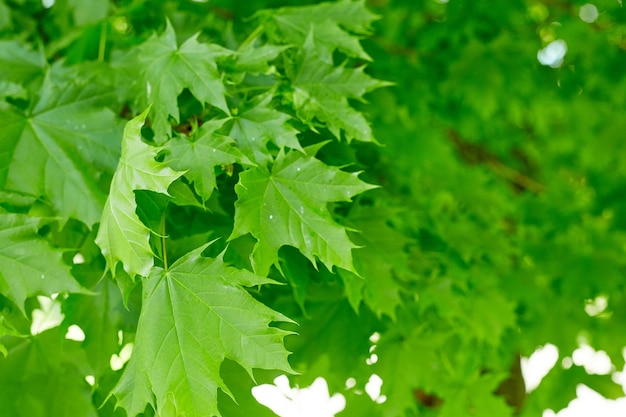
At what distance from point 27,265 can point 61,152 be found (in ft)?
0.93

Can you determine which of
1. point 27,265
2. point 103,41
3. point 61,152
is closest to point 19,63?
point 103,41

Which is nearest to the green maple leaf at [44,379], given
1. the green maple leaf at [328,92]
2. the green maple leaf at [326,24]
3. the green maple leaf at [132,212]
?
the green maple leaf at [132,212]

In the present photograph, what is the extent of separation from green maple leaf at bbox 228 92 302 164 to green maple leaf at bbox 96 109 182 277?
0.19m

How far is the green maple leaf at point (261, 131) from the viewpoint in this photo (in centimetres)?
104

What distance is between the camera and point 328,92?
3.92ft

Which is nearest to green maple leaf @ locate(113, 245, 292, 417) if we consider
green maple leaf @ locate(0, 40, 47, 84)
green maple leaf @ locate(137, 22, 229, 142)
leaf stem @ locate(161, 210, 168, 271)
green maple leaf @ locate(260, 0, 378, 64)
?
leaf stem @ locate(161, 210, 168, 271)

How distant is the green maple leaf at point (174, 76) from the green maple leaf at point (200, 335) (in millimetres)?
276

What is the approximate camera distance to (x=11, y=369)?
3.74 feet

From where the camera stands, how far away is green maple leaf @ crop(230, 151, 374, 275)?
0.97 meters

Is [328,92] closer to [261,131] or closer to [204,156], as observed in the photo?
[261,131]

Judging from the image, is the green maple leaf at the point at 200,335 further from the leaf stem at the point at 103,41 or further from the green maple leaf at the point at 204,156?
the leaf stem at the point at 103,41

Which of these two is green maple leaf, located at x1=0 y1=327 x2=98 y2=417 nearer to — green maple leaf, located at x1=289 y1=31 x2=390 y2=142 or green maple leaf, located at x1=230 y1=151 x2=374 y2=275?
green maple leaf, located at x1=230 y1=151 x2=374 y2=275

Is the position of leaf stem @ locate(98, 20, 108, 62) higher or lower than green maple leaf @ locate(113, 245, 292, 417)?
higher

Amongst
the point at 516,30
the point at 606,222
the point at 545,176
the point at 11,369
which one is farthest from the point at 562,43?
the point at 11,369
